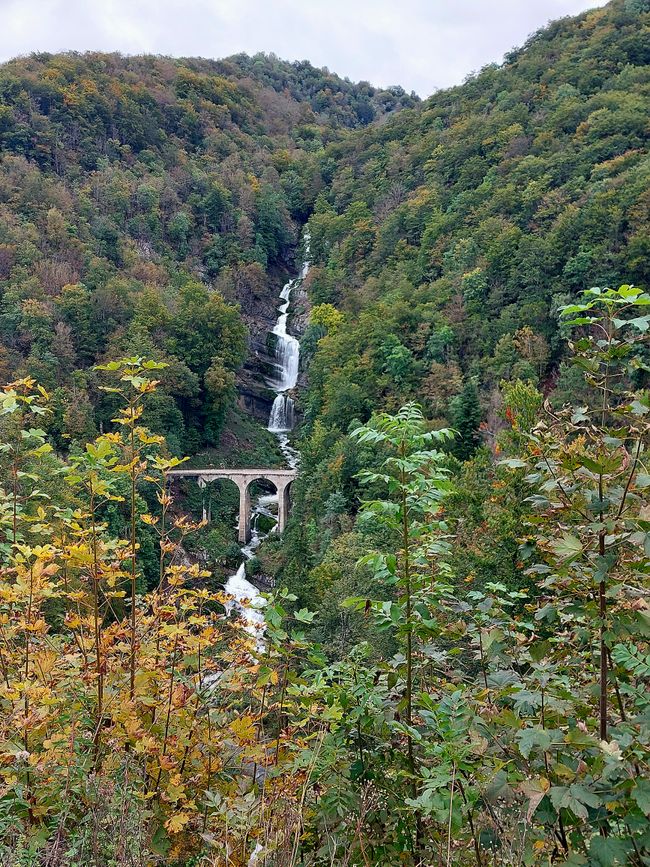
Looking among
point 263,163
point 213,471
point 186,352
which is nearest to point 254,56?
point 263,163

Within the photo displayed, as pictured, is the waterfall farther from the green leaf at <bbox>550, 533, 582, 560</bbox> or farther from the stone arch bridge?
the green leaf at <bbox>550, 533, 582, 560</bbox>

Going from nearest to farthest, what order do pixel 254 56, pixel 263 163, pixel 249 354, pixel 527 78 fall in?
pixel 527 78 < pixel 249 354 < pixel 263 163 < pixel 254 56

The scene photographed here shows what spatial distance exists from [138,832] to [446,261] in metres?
33.8

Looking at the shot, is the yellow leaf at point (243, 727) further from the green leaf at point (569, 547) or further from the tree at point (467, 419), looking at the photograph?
the tree at point (467, 419)

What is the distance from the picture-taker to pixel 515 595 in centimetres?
272

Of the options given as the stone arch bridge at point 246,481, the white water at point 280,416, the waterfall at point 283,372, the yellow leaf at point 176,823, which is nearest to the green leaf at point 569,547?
the yellow leaf at point 176,823

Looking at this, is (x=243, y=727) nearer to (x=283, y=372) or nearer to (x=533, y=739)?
(x=533, y=739)

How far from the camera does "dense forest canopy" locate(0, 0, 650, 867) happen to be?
6.63 feet

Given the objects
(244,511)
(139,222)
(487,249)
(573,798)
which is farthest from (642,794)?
(139,222)

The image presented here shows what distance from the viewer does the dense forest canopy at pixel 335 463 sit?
6.63 feet

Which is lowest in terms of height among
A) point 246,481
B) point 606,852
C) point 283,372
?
point 246,481

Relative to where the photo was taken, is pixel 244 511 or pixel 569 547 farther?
pixel 244 511

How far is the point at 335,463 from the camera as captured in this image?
24.8m

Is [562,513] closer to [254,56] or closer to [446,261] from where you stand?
[446,261]
